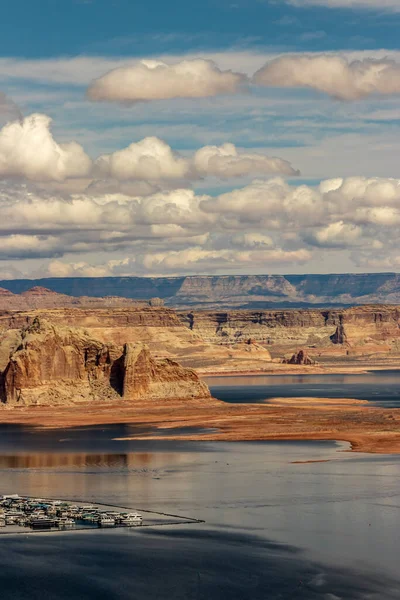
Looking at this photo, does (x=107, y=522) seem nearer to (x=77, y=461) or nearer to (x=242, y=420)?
(x=77, y=461)

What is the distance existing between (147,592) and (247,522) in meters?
17.2

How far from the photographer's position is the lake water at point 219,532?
58031 mm

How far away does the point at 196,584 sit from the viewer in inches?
2292

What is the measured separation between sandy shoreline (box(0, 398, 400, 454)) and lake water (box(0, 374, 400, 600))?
623 inches

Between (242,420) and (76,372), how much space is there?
35.0m

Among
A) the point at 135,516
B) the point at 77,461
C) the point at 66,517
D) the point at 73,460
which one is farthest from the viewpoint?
the point at 73,460

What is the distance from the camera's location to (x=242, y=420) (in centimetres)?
14700

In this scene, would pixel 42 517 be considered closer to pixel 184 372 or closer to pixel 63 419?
pixel 63 419

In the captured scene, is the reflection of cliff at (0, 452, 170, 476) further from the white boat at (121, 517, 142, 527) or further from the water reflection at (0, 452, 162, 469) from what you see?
the white boat at (121, 517, 142, 527)

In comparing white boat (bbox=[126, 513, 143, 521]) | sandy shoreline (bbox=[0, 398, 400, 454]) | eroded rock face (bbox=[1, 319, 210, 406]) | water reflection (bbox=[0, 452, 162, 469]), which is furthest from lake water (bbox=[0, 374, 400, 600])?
eroded rock face (bbox=[1, 319, 210, 406])

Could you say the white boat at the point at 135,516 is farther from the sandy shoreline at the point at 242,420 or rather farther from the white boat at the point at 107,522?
the sandy shoreline at the point at 242,420

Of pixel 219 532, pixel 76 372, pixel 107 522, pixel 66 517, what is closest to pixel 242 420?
pixel 76 372

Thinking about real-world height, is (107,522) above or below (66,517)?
below

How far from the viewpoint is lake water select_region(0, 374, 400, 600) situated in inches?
2285
